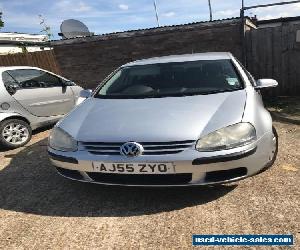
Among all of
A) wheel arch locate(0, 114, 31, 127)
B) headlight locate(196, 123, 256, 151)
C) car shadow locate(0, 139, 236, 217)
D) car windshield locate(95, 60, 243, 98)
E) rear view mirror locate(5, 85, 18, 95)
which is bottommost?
car shadow locate(0, 139, 236, 217)

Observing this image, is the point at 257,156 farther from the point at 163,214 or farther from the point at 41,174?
the point at 41,174

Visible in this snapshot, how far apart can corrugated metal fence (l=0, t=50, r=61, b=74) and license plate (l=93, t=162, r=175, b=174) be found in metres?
8.70

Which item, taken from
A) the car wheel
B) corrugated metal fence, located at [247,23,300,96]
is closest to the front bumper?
the car wheel

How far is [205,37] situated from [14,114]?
5332 mm

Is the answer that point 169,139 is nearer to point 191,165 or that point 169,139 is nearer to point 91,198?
point 191,165

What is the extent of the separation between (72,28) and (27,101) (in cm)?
856

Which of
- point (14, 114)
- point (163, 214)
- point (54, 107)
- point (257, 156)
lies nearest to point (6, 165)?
point (14, 114)

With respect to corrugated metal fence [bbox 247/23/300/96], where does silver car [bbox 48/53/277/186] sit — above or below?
above

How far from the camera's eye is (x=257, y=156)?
3.29 m

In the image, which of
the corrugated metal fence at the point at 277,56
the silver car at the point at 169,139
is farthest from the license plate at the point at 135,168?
the corrugated metal fence at the point at 277,56

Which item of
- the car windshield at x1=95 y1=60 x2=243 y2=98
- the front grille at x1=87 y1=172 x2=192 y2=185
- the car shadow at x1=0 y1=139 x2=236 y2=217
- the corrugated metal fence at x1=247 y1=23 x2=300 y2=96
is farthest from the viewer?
the corrugated metal fence at x1=247 y1=23 x2=300 y2=96

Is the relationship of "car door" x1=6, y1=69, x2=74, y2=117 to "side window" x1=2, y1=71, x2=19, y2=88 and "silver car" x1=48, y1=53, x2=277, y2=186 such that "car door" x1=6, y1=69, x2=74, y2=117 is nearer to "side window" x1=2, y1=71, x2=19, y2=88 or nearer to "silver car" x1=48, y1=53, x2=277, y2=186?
"side window" x1=2, y1=71, x2=19, y2=88

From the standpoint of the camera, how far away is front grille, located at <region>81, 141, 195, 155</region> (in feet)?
10.3

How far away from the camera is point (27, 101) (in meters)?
6.57
